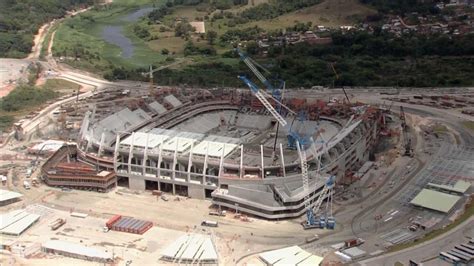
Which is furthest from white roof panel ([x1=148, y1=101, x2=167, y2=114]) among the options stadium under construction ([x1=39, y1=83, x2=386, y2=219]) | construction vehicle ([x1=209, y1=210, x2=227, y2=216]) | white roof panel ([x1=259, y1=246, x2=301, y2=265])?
white roof panel ([x1=259, y1=246, x2=301, y2=265])

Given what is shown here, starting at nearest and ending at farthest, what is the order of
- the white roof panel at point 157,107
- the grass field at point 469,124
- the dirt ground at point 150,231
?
the dirt ground at point 150,231
the white roof panel at point 157,107
the grass field at point 469,124

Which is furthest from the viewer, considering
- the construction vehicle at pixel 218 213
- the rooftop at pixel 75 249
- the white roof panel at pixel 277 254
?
the construction vehicle at pixel 218 213

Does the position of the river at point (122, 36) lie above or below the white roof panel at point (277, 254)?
above

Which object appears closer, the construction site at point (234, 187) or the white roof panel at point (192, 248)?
the white roof panel at point (192, 248)

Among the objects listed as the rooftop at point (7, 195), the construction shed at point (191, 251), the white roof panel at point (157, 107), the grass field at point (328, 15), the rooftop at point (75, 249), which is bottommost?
the construction shed at point (191, 251)

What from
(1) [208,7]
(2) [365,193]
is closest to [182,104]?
(2) [365,193]

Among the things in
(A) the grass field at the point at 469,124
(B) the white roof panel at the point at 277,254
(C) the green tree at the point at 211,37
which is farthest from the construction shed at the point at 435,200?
(C) the green tree at the point at 211,37

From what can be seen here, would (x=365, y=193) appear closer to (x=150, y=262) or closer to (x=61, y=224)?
(x=150, y=262)

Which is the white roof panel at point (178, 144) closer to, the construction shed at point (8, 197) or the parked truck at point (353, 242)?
the construction shed at point (8, 197)
